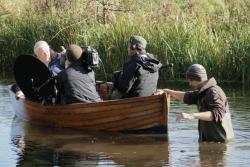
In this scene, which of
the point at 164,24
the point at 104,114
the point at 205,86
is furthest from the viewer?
the point at 164,24

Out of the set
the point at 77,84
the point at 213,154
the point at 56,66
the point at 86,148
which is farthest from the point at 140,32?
the point at 213,154

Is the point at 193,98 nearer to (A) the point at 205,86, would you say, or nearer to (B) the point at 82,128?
(A) the point at 205,86

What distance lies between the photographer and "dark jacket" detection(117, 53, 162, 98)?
1136 cm

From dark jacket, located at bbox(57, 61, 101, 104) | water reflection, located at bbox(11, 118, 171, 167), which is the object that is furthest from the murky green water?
dark jacket, located at bbox(57, 61, 101, 104)

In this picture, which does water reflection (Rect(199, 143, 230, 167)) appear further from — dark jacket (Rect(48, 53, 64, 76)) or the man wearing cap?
dark jacket (Rect(48, 53, 64, 76))

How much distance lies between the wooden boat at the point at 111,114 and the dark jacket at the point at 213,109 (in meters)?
0.65

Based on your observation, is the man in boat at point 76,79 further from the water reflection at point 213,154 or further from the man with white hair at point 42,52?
the water reflection at point 213,154

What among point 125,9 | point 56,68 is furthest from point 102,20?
point 56,68

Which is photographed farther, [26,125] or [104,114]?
[26,125]

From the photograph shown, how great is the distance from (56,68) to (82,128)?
1.35 meters

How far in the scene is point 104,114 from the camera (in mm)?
11609

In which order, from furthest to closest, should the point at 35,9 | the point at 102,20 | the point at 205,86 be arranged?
the point at 35,9 < the point at 102,20 < the point at 205,86

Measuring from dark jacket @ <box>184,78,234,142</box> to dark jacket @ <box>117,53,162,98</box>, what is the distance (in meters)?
1.10

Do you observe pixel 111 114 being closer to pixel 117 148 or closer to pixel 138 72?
pixel 138 72
